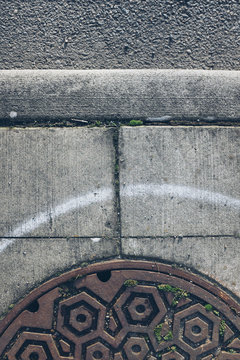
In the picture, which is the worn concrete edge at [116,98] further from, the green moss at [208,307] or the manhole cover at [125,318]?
the green moss at [208,307]

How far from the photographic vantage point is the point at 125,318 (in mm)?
2598

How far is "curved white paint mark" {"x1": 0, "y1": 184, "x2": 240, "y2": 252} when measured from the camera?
2.65 m

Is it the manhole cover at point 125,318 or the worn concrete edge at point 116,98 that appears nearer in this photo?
the manhole cover at point 125,318

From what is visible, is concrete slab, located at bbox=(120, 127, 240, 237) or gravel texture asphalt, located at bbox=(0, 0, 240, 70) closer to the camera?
concrete slab, located at bbox=(120, 127, 240, 237)

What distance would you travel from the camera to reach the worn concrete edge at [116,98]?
269cm

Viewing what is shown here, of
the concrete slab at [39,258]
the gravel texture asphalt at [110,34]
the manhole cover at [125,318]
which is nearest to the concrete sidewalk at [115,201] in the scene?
the concrete slab at [39,258]

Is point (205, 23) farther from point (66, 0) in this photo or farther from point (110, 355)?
point (110, 355)

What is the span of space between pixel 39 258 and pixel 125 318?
87 cm

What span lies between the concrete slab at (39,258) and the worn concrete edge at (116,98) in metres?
1.06

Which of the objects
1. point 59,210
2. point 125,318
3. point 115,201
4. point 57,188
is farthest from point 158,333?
point 57,188

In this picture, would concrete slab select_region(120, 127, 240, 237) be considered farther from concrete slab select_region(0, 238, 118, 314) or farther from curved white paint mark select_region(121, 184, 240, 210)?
concrete slab select_region(0, 238, 118, 314)

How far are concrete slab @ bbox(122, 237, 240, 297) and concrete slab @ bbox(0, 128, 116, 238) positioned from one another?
284 millimetres

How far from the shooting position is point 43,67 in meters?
2.86

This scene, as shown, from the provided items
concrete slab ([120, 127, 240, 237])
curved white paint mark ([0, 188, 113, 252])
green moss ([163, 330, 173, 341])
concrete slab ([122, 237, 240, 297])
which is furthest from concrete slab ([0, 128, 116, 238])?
green moss ([163, 330, 173, 341])
